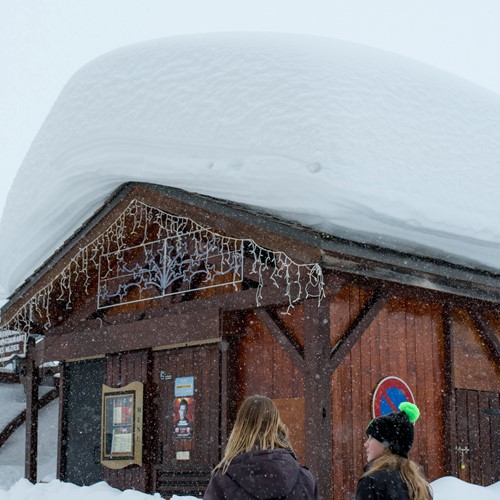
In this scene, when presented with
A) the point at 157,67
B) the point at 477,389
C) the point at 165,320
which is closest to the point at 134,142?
the point at 157,67

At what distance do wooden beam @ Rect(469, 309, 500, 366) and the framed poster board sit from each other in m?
4.61

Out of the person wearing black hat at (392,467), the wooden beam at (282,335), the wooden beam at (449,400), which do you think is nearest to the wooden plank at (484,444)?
the wooden beam at (449,400)

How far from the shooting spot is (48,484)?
38.1ft

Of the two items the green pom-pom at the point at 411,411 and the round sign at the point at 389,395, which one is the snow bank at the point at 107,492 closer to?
the round sign at the point at 389,395

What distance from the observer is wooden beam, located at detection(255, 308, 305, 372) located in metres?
9.00

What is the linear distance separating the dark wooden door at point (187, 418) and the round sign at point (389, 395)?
2.10 metres

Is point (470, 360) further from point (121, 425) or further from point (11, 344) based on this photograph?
point (11, 344)

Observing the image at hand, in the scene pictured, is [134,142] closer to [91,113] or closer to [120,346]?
[91,113]

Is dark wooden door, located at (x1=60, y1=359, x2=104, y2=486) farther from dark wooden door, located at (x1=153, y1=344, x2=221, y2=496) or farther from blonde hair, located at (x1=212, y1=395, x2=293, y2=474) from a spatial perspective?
blonde hair, located at (x1=212, y1=395, x2=293, y2=474)

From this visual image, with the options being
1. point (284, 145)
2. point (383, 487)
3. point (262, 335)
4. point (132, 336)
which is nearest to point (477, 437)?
point (262, 335)

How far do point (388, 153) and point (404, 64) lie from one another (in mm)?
2319

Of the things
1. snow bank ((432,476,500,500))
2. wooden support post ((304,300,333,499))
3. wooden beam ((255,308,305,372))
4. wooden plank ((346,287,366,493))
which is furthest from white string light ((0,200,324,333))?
snow bank ((432,476,500,500))

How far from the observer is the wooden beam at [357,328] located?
8875 millimetres

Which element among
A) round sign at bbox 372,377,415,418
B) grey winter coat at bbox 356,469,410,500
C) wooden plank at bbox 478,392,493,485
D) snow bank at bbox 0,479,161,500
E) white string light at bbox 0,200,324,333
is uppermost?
white string light at bbox 0,200,324,333
